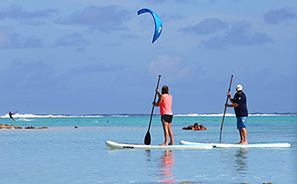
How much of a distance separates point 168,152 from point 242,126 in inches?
124

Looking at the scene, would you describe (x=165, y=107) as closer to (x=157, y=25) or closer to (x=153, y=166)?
(x=153, y=166)

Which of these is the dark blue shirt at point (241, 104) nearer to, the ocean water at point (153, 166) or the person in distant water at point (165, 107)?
the ocean water at point (153, 166)

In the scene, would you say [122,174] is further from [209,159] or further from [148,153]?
[148,153]

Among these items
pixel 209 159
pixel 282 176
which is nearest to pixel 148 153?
pixel 209 159

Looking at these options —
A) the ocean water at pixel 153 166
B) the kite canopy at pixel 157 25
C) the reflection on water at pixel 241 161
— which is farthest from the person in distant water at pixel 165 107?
the kite canopy at pixel 157 25

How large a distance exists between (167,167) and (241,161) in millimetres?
2617

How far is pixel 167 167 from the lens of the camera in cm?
1343

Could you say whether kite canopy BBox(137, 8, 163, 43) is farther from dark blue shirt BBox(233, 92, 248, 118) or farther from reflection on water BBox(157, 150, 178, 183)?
reflection on water BBox(157, 150, 178, 183)

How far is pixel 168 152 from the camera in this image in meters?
17.7

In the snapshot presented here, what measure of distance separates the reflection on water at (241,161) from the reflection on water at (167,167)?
5.85ft

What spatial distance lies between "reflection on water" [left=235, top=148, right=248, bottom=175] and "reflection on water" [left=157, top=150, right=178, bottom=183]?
5.85ft

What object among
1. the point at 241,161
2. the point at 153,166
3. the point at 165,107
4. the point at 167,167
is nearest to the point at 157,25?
the point at 165,107

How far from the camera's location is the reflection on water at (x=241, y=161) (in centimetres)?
1280

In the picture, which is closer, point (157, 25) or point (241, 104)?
point (241, 104)
